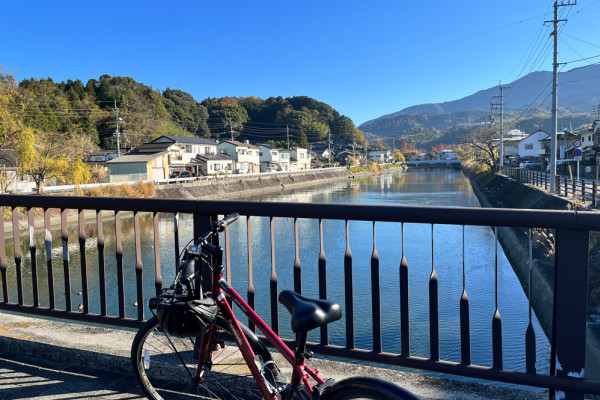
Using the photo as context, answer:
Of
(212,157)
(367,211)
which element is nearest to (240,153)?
(212,157)

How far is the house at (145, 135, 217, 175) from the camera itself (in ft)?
123

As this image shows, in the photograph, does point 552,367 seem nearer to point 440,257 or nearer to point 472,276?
point 472,276

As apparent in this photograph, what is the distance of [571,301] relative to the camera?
1608 millimetres

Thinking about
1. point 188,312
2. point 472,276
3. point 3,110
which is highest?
point 3,110

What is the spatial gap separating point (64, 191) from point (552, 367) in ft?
76.1

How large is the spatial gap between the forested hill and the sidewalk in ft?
66.0

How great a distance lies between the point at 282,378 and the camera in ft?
4.89

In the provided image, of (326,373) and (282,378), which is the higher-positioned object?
(282,378)

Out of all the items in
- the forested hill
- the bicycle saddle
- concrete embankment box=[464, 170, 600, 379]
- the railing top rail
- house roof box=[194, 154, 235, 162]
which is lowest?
concrete embankment box=[464, 170, 600, 379]

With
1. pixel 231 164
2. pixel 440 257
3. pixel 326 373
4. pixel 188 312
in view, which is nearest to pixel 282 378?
pixel 188 312

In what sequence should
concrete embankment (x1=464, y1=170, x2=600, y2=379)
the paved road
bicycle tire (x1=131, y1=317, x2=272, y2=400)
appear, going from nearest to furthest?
bicycle tire (x1=131, y1=317, x2=272, y2=400), the paved road, concrete embankment (x1=464, y1=170, x2=600, y2=379)

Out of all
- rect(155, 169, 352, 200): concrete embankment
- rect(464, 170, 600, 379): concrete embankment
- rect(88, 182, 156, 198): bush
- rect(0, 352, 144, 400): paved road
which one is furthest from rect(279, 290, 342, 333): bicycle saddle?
rect(88, 182, 156, 198): bush

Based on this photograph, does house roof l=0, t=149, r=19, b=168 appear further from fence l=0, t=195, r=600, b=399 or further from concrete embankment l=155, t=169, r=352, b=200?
fence l=0, t=195, r=600, b=399

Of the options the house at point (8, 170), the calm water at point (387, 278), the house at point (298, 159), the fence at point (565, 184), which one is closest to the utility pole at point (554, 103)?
the fence at point (565, 184)
